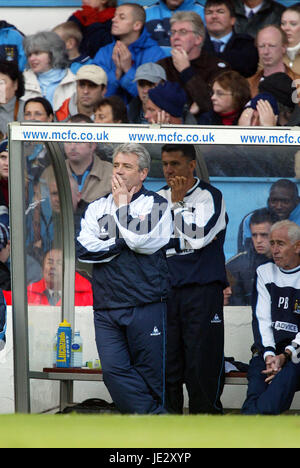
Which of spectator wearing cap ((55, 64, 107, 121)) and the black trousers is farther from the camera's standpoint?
spectator wearing cap ((55, 64, 107, 121))

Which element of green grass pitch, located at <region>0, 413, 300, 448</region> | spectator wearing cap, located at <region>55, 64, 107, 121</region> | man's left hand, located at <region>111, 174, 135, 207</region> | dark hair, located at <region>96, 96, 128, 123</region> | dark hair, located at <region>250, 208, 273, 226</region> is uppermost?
spectator wearing cap, located at <region>55, 64, 107, 121</region>

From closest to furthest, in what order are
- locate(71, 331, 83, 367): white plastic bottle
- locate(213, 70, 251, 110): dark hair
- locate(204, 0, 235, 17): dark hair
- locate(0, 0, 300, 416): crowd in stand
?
locate(0, 0, 300, 416): crowd in stand, locate(71, 331, 83, 367): white plastic bottle, locate(213, 70, 251, 110): dark hair, locate(204, 0, 235, 17): dark hair

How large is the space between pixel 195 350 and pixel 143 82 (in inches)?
111

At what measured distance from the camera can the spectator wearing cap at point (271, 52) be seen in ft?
26.8

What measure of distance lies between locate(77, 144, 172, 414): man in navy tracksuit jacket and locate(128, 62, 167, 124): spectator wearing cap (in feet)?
6.46

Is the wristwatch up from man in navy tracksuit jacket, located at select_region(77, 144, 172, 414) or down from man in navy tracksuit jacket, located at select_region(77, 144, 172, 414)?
up

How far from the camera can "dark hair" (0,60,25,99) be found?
8.78 metres

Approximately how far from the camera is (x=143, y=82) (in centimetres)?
818

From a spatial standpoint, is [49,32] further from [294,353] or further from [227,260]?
[294,353]

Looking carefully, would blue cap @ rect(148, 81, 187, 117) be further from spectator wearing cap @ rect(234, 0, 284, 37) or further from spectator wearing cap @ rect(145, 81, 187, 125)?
spectator wearing cap @ rect(234, 0, 284, 37)

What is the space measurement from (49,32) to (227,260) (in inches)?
141

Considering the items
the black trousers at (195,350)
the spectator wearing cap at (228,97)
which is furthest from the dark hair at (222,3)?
the black trousers at (195,350)

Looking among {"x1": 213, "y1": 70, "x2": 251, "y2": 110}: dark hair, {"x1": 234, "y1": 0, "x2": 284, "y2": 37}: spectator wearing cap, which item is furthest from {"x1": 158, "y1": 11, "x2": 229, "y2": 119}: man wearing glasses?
{"x1": 234, "y1": 0, "x2": 284, "y2": 37}: spectator wearing cap

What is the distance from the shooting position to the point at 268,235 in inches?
259
